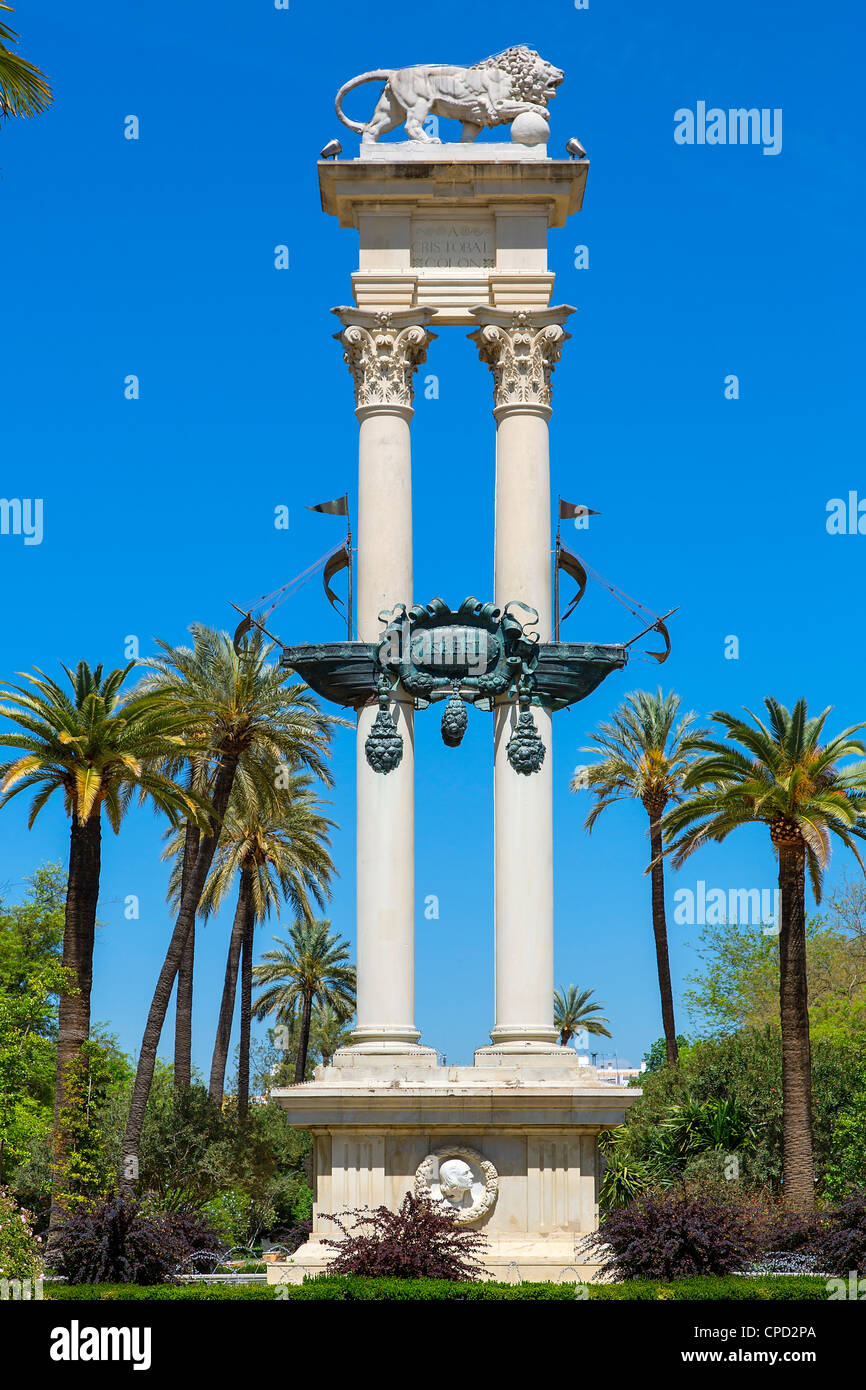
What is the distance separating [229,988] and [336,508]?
27.6m

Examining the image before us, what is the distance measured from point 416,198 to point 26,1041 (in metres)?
20.4

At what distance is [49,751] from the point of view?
36906 mm

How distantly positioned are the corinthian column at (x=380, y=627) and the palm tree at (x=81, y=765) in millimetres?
9754

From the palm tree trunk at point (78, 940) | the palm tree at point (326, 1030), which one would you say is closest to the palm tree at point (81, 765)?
the palm tree trunk at point (78, 940)

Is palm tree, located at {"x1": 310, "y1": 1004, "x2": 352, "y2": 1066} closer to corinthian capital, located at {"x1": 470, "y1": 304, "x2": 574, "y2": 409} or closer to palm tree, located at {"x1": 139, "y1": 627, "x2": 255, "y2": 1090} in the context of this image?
palm tree, located at {"x1": 139, "y1": 627, "x2": 255, "y2": 1090}

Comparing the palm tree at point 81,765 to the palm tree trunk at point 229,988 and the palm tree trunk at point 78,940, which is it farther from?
the palm tree trunk at point 229,988

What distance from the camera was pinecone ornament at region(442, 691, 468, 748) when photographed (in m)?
28.1

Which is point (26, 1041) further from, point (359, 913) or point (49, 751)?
point (359, 913)

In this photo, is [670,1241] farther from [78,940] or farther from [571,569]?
[78,940]

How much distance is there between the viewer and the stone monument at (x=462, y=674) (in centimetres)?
2600

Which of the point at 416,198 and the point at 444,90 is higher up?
the point at 444,90

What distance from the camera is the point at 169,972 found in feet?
146
